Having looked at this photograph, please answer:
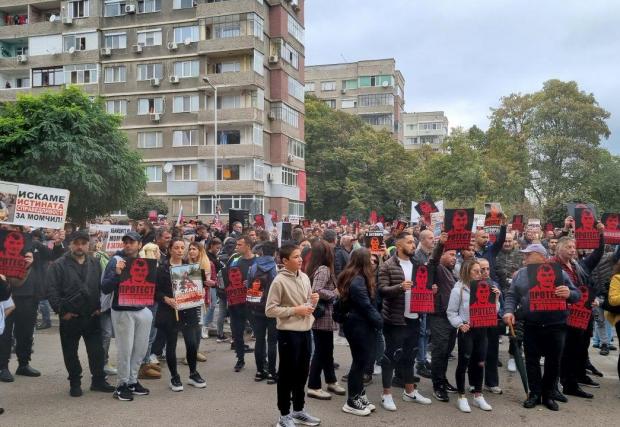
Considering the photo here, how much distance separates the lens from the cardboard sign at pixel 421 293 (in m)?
6.70

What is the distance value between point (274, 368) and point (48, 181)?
20.6 metres

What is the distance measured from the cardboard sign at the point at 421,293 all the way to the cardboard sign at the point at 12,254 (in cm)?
482

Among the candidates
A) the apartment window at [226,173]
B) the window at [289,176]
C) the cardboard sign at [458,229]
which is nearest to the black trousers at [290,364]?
the cardboard sign at [458,229]

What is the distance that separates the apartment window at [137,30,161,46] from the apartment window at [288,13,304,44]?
1096cm

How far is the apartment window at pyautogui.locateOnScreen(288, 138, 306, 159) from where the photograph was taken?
4697 cm

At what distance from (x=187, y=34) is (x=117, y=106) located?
27.2ft

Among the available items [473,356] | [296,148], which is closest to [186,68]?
[296,148]

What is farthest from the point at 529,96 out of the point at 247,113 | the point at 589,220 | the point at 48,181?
the point at 589,220

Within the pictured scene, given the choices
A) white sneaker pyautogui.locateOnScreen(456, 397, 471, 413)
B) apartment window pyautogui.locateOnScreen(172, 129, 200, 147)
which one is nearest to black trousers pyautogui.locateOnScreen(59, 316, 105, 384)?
white sneaker pyautogui.locateOnScreen(456, 397, 471, 413)

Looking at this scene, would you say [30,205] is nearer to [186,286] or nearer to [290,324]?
[186,286]

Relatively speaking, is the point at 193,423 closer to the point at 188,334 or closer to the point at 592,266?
the point at 188,334

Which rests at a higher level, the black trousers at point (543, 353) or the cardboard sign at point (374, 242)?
the cardboard sign at point (374, 242)

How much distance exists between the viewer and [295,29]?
47.4 meters

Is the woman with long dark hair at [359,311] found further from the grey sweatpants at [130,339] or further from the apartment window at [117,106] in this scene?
the apartment window at [117,106]
